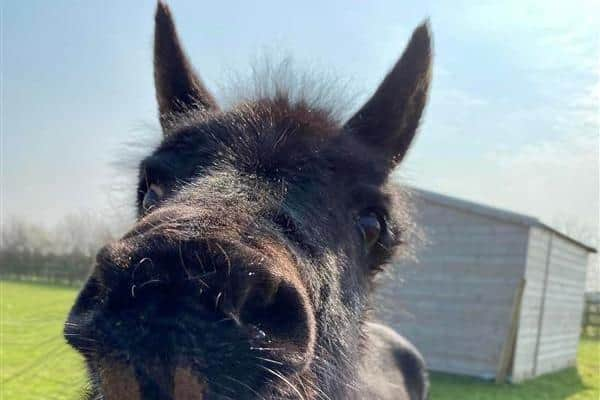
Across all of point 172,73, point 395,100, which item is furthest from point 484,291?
point 172,73

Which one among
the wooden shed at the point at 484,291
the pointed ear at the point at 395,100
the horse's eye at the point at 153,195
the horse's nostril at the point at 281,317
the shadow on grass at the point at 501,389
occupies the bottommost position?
the shadow on grass at the point at 501,389

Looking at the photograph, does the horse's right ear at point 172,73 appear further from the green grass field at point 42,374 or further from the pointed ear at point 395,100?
the green grass field at point 42,374

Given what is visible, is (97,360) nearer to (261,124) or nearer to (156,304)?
(156,304)

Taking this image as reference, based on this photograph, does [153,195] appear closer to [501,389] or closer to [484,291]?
[501,389]

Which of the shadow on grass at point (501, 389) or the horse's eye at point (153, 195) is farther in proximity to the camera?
the shadow on grass at point (501, 389)

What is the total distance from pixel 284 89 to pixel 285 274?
1.82 meters

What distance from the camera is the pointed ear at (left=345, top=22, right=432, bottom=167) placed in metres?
3.12

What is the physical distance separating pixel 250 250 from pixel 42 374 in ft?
33.4

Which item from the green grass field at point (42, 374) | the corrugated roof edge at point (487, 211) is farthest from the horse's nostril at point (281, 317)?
the corrugated roof edge at point (487, 211)

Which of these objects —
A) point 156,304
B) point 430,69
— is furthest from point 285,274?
point 430,69

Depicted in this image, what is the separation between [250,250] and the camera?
1.33 metres

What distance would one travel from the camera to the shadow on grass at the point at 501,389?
1234cm

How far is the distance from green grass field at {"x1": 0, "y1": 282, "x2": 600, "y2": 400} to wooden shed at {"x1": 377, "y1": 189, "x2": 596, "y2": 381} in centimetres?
73

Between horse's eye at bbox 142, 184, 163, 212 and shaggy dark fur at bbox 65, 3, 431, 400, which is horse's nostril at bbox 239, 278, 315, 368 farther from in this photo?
horse's eye at bbox 142, 184, 163, 212
